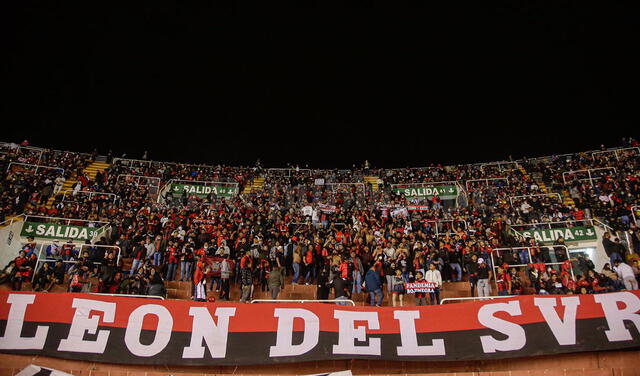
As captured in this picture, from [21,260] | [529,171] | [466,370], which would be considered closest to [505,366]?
[466,370]

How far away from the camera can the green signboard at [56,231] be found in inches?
737

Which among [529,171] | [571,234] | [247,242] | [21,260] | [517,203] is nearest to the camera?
[21,260]

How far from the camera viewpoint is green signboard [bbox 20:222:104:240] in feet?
61.4

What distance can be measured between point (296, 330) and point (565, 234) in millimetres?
15523

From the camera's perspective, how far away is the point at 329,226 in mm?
20672

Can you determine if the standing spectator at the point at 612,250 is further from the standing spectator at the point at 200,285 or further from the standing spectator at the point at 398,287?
the standing spectator at the point at 200,285

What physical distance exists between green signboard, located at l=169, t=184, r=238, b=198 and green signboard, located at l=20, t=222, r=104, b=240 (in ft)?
26.7

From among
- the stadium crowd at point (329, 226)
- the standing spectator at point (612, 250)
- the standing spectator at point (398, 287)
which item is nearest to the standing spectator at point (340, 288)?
the stadium crowd at point (329, 226)

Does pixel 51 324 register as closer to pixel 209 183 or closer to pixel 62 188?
pixel 62 188

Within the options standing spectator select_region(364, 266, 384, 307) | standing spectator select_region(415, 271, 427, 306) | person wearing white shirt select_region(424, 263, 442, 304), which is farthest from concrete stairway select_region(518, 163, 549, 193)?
standing spectator select_region(364, 266, 384, 307)

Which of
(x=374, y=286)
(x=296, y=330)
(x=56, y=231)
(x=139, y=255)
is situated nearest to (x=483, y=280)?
(x=374, y=286)

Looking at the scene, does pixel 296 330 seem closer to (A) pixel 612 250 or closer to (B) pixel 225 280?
(B) pixel 225 280

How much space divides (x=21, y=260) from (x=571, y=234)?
71.9 ft

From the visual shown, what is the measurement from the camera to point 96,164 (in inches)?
1193
